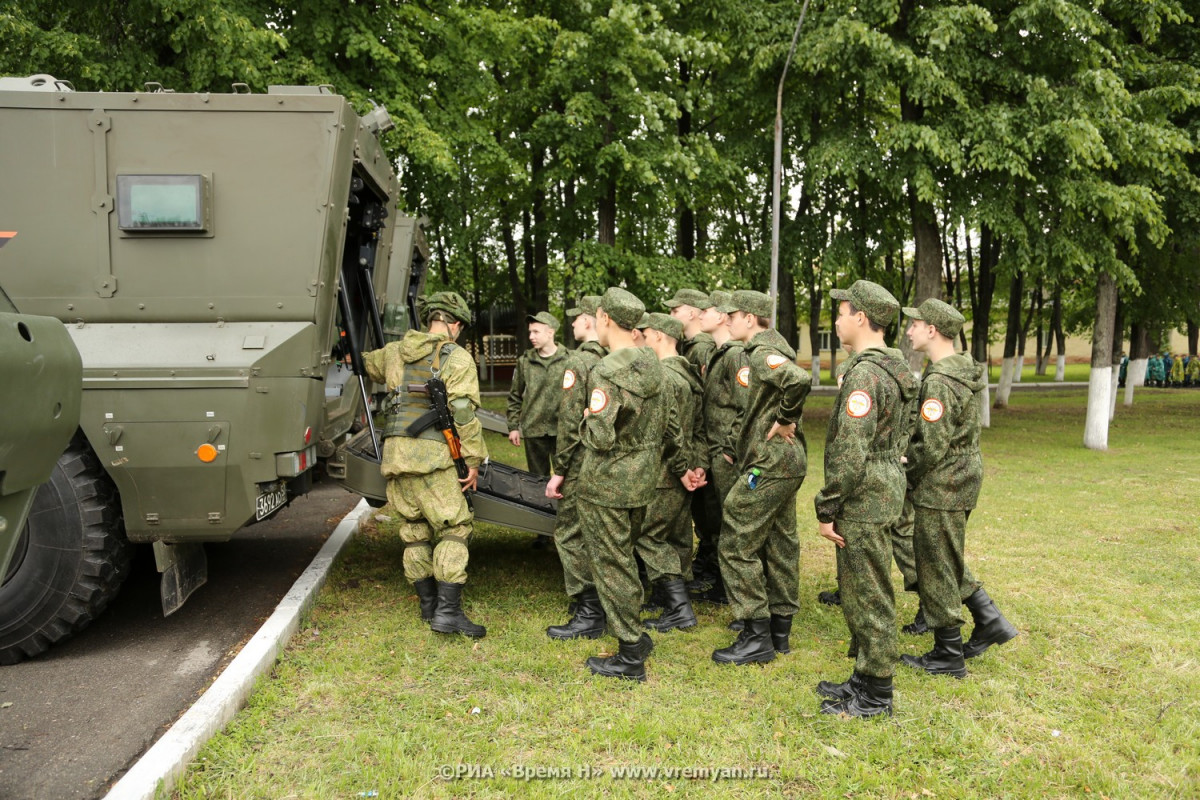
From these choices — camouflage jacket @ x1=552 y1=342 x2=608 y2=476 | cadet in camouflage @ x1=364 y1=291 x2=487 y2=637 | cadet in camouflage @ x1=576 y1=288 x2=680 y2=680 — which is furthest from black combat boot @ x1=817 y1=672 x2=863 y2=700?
cadet in camouflage @ x1=364 y1=291 x2=487 y2=637

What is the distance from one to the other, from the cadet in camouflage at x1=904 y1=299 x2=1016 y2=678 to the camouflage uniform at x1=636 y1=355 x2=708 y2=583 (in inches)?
54.5

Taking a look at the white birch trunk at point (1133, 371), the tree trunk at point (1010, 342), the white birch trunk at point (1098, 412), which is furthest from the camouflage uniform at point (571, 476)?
the white birch trunk at point (1133, 371)

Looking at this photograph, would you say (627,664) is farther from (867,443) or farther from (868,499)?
(867,443)

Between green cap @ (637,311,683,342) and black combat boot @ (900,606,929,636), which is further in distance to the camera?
green cap @ (637,311,683,342)

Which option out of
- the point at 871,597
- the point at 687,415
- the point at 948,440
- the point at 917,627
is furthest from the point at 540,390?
the point at 871,597

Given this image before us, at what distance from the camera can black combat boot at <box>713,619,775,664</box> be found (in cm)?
456

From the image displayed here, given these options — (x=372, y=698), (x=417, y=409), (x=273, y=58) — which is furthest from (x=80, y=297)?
(x=273, y=58)

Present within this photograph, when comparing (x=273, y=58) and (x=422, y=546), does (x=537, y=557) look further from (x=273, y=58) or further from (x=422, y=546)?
(x=273, y=58)

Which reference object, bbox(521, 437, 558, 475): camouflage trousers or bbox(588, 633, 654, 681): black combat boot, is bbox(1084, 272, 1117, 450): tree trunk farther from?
bbox(588, 633, 654, 681): black combat boot

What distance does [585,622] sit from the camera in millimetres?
5004

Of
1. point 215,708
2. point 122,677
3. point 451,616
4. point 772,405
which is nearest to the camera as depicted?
point 215,708

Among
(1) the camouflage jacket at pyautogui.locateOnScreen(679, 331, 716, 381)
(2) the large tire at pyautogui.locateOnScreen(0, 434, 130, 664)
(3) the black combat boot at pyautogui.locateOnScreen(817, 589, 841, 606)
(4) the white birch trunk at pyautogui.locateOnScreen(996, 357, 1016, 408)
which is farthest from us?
(4) the white birch trunk at pyautogui.locateOnScreen(996, 357, 1016, 408)

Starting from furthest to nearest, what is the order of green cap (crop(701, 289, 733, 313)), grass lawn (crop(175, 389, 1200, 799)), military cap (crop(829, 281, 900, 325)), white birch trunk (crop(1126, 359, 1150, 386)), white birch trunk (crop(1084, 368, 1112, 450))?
white birch trunk (crop(1126, 359, 1150, 386))
white birch trunk (crop(1084, 368, 1112, 450))
green cap (crop(701, 289, 733, 313))
military cap (crop(829, 281, 900, 325))
grass lawn (crop(175, 389, 1200, 799))

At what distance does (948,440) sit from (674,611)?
1869mm
